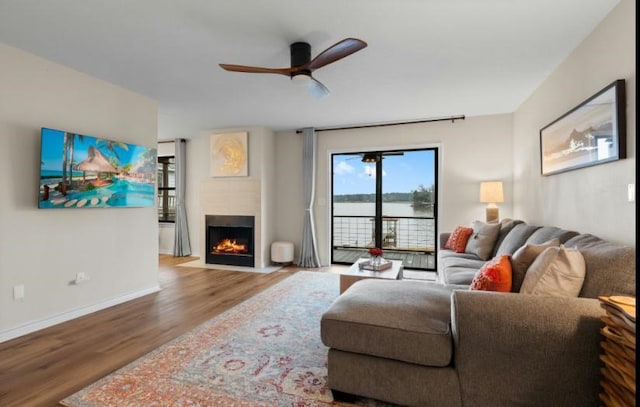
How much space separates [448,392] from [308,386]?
0.83m

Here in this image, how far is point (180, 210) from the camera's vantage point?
6340mm

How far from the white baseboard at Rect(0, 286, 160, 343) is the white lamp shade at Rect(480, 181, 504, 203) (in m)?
4.70

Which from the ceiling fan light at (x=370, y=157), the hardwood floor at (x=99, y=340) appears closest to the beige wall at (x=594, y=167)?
the ceiling fan light at (x=370, y=157)

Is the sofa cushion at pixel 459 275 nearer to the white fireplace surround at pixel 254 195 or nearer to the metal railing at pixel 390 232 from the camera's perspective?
the metal railing at pixel 390 232

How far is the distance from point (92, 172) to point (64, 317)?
144 centimetres

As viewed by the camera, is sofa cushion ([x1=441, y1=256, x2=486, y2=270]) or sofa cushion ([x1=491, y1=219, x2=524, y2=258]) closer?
sofa cushion ([x1=441, y1=256, x2=486, y2=270])

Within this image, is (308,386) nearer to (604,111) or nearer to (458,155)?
(604,111)

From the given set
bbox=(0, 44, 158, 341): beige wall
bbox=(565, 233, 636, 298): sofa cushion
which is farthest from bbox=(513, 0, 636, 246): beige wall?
bbox=(0, 44, 158, 341): beige wall

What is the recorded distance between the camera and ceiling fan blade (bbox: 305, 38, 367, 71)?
204cm

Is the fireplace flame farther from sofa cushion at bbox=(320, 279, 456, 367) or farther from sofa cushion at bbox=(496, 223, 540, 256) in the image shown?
sofa cushion at bbox=(496, 223, 540, 256)

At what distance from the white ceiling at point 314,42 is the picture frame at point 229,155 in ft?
4.64

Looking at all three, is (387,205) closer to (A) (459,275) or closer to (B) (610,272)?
(A) (459,275)

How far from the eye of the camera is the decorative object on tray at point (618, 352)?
1.15 meters

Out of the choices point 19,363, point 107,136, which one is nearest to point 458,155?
point 107,136
